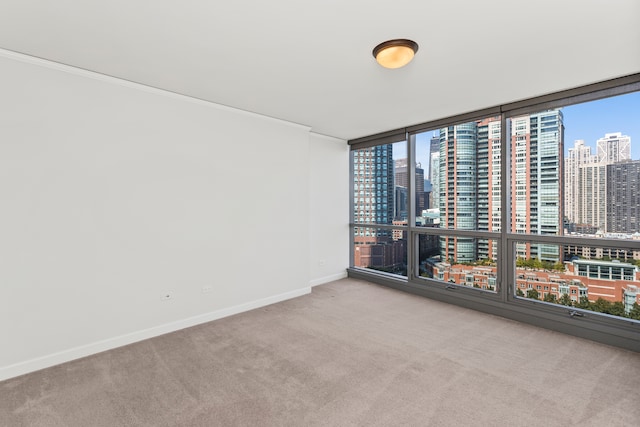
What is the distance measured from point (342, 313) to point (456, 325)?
4.36ft

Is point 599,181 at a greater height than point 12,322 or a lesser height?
greater

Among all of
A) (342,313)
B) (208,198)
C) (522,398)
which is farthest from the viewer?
(342,313)

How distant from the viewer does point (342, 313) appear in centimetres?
379

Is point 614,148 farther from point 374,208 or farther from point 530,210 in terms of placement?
point 374,208

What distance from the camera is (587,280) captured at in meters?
3.21

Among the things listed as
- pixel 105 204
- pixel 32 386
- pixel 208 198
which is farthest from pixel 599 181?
pixel 32 386

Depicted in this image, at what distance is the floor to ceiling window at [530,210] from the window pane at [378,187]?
5 centimetres

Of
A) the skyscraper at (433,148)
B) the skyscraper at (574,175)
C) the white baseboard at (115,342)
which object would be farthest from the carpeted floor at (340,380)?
the skyscraper at (433,148)

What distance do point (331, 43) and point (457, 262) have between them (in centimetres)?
340

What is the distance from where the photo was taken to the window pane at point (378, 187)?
5036 mm

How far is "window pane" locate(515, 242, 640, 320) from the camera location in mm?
2973

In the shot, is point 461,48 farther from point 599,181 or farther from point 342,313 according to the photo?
point 342,313

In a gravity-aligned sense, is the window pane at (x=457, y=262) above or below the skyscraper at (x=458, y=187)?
below

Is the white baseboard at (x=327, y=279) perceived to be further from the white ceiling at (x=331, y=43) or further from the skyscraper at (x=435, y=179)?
the white ceiling at (x=331, y=43)
